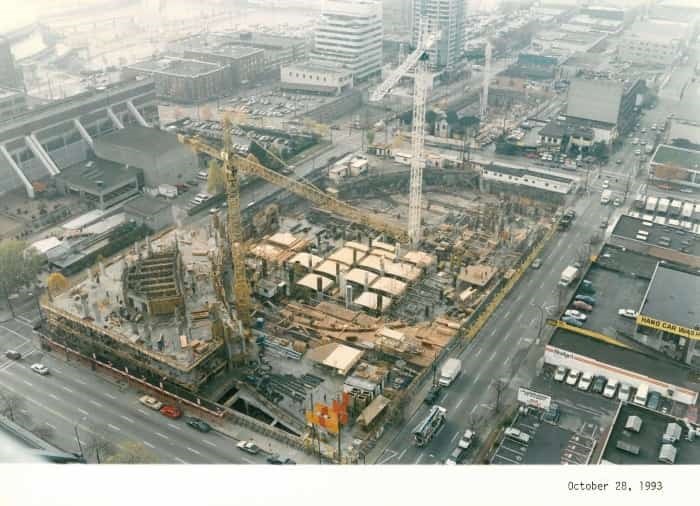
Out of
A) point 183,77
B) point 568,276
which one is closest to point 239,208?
point 568,276


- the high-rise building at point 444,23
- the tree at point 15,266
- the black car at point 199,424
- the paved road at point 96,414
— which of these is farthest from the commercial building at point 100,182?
the high-rise building at point 444,23

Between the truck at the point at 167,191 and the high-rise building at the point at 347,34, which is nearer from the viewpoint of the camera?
the truck at the point at 167,191

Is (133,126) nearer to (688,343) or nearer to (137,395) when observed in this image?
(137,395)

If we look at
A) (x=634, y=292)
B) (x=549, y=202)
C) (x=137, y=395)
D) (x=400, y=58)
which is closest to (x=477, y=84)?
(x=400, y=58)

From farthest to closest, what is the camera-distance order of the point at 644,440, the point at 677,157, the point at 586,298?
the point at 677,157 → the point at 586,298 → the point at 644,440

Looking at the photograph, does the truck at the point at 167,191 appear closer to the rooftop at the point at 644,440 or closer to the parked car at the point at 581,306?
the parked car at the point at 581,306

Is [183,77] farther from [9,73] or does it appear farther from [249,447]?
[249,447]

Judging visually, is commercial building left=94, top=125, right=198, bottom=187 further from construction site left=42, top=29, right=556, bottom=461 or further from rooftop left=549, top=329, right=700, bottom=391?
rooftop left=549, top=329, right=700, bottom=391
